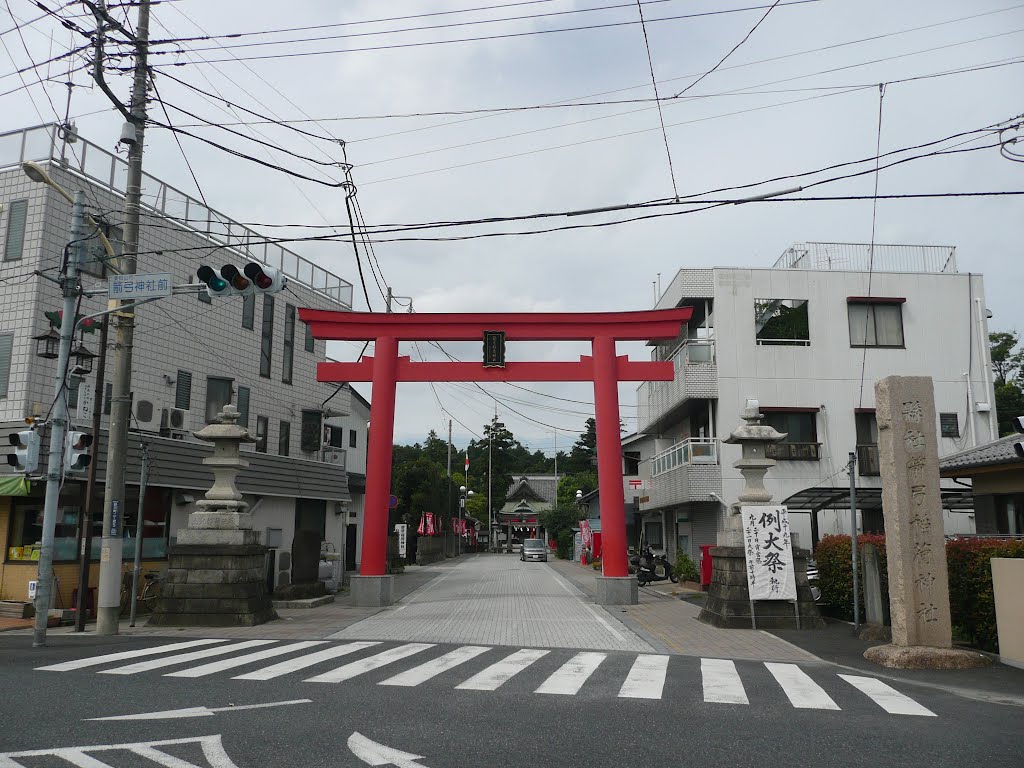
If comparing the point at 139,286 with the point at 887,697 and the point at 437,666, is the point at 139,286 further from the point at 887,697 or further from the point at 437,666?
the point at 887,697

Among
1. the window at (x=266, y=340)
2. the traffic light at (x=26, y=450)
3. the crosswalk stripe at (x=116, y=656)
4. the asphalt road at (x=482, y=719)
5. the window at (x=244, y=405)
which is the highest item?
the window at (x=266, y=340)

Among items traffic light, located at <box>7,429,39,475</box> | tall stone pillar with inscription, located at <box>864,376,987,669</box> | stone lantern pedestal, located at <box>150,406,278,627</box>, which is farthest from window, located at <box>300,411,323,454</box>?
tall stone pillar with inscription, located at <box>864,376,987,669</box>

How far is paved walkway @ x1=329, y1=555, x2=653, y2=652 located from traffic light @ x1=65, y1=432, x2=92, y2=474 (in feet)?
16.7

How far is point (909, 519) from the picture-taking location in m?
11.0

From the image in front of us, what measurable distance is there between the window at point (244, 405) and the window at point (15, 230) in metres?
7.50

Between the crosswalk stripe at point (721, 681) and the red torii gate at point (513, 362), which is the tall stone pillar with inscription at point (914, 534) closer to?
the crosswalk stripe at point (721, 681)

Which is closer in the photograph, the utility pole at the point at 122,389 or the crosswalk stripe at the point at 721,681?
the crosswalk stripe at the point at 721,681

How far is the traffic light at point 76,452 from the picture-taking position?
12195 mm

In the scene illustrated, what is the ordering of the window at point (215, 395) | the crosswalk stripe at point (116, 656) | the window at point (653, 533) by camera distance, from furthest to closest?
the window at point (653, 533) → the window at point (215, 395) → the crosswalk stripe at point (116, 656)

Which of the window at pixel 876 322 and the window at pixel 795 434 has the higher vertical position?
the window at pixel 876 322

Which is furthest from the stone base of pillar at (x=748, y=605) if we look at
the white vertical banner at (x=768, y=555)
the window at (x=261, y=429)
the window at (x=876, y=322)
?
the window at (x=261, y=429)

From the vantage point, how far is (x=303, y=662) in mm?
10008

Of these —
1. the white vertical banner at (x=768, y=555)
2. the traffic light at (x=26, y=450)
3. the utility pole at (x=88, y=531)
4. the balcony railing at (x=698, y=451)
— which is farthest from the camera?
the balcony railing at (x=698, y=451)

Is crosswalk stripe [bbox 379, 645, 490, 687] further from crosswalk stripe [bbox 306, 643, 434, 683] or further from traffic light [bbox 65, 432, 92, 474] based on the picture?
traffic light [bbox 65, 432, 92, 474]
